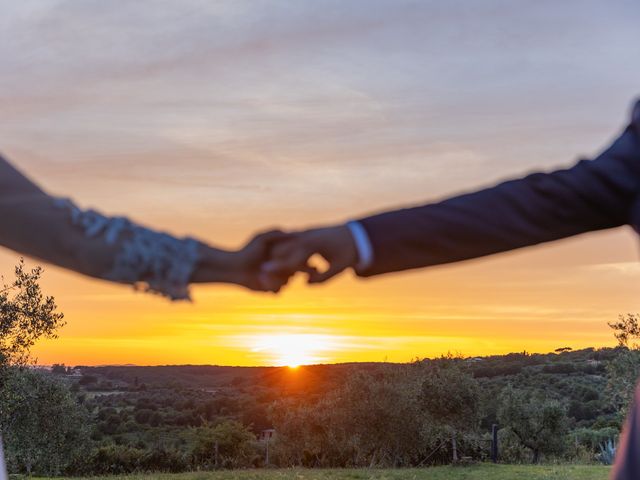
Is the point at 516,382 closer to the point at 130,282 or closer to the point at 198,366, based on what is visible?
the point at 198,366

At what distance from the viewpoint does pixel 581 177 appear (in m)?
1.24

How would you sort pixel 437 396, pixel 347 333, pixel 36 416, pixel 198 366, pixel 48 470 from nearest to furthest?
1. pixel 36 416
2. pixel 48 470
3. pixel 437 396
4. pixel 347 333
5. pixel 198 366

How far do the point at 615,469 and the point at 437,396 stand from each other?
4770 cm

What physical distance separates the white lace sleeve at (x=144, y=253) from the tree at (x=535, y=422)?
4814 cm

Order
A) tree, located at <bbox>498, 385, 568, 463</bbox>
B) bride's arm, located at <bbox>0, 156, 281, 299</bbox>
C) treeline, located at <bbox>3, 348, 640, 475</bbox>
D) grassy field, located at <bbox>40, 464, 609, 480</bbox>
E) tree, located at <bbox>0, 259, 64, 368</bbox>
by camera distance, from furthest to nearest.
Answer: tree, located at <bbox>498, 385, 568, 463</bbox> → treeline, located at <bbox>3, 348, 640, 475</bbox> → grassy field, located at <bbox>40, 464, 609, 480</bbox> → tree, located at <bbox>0, 259, 64, 368</bbox> → bride's arm, located at <bbox>0, 156, 281, 299</bbox>

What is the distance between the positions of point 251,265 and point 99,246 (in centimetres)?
21

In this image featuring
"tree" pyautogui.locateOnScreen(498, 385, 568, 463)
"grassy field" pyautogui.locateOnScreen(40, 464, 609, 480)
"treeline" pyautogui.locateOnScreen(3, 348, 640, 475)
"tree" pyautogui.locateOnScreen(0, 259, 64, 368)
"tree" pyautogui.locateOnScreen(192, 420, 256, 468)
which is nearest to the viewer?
"tree" pyautogui.locateOnScreen(0, 259, 64, 368)

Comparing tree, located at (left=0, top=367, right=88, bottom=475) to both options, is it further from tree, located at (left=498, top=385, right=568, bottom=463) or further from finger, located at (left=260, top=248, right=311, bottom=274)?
finger, located at (left=260, top=248, right=311, bottom=274)

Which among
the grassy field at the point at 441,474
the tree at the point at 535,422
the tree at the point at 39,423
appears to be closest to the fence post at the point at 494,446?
the tree at the point at 535,422

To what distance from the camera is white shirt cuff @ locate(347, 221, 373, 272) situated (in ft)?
3.76

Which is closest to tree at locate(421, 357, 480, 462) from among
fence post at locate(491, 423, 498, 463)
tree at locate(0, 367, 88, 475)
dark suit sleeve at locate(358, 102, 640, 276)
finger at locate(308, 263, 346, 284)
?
fence post at locate(491, 423, 498, 463)

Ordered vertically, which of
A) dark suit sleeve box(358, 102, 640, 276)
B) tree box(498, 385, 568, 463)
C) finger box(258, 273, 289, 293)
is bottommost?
tree box(498, 385, 568, 463)

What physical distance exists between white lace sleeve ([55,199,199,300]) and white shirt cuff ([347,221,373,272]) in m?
0.22

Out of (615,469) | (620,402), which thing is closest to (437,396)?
(620,402)
